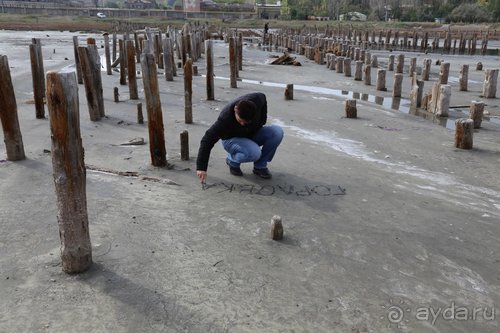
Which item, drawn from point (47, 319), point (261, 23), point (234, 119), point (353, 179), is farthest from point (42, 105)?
point (261, 23)

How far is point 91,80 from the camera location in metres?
10.4

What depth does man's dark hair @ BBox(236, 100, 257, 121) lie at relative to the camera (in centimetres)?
594

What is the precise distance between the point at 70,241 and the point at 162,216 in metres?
1.53

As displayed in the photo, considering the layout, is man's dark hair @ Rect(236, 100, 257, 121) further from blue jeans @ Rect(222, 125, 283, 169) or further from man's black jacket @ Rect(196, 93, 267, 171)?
blue jeans @ Rect(222, 125, 283, 169)

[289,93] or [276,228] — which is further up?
[289,93]

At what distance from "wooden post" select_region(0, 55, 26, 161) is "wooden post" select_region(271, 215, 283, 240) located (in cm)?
471

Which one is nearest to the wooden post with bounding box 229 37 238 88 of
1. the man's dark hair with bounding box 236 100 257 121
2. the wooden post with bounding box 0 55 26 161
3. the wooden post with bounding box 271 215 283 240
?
the wooden post with bounding box 0 55 26 161

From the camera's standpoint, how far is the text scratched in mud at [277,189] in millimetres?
6488

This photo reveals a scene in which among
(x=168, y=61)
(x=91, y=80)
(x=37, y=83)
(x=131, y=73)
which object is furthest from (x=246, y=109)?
(x=168, y=61)

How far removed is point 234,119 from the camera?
6.34m

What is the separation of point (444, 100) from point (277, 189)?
25.8 feet

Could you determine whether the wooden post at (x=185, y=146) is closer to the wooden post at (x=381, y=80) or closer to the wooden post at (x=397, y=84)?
the wooden post at (x=397, y=84)

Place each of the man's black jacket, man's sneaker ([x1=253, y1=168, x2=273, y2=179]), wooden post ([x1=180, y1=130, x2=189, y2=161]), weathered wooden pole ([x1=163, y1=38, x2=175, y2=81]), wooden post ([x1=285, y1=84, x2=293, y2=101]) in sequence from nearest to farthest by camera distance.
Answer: the man's black jacket < man's sneaker ([x1=253, y1=168, x2=273, y2=179]) < wooden post ([x1=180, y1=130, x2=189, y2=161]) < wooden post ([x1=285, y1=84, x2=293, y2=101]) < weathered wooden pole ([x1=163, y1=38, x2=175, y2=81])

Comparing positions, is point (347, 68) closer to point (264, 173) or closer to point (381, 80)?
point (381, 80)
